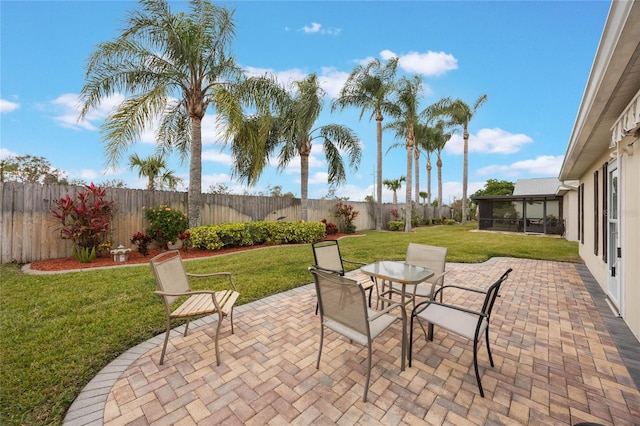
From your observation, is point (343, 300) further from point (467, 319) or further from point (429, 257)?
point (429, 257)

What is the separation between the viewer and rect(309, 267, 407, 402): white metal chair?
79.6 inches

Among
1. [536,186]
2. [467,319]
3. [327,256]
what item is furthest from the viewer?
[536,186]

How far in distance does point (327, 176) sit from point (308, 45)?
18.4ft

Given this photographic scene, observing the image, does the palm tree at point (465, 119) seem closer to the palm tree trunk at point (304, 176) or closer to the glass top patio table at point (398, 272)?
the palm tree trunk at point (304, 176)

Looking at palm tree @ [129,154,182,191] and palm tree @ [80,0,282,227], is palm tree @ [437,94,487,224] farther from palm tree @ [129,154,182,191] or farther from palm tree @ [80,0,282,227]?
palm tree @ [129,154,182,191]

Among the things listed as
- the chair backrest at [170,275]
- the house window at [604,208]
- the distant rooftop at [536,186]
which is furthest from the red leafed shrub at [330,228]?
the distant rooftop at [536,186]

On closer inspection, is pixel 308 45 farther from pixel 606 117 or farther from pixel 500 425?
pixel 500 425

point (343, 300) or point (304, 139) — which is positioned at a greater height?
point (304, 139)

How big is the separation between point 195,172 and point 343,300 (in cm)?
802

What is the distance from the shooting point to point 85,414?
71.7 inches

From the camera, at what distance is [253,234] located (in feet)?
31.3

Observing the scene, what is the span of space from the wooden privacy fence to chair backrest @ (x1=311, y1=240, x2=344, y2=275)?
267 inches

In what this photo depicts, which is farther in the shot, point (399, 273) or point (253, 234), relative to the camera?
point (253, 234)

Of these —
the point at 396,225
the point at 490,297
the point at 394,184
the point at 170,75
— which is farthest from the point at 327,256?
the point at 394,184
